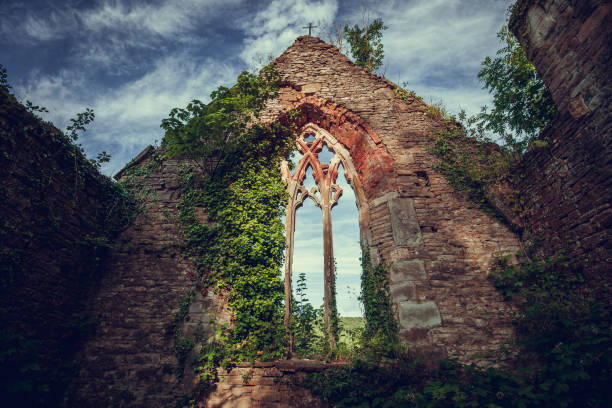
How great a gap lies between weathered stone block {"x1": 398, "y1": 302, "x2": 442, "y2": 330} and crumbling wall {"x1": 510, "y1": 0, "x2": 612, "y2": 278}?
198 cm

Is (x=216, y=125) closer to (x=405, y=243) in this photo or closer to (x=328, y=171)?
(x=328, y=171)

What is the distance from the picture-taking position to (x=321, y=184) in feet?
20.7

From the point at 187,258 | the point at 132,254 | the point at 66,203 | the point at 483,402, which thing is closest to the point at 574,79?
the point at 483,402

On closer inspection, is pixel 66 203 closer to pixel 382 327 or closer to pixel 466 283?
pixel 382 327

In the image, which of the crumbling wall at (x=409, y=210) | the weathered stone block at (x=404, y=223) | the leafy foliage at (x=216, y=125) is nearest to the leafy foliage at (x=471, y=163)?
the crumbling wall at (x=409, y=210)

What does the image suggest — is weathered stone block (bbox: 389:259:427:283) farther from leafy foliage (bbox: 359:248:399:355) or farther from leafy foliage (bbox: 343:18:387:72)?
leafy foliage (bbox: 343:18:387:72)

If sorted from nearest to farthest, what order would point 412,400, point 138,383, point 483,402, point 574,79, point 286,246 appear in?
point 483,402 < point 412,400 < point 574,79 < point 138,383 < point 286,246

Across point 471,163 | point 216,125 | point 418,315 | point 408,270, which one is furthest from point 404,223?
point 216,125

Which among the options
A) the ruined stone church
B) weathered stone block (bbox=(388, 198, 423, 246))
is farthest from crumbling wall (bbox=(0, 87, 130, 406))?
weathered stone block (bbox=(388, 198, 423, 246))

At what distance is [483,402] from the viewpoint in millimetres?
2994

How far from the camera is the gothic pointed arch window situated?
17.5 feet

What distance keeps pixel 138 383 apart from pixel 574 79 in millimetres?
7546

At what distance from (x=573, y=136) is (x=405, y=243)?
2709 mm

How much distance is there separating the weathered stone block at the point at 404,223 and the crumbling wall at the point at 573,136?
5.89 ft
